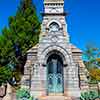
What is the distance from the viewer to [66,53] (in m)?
15.9

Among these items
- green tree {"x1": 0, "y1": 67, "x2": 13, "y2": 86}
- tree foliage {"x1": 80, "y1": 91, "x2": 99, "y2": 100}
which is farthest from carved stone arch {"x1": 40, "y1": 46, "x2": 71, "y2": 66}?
green tree {"x1": 0, "y1": 67, "x2": 13, "y2": 86}

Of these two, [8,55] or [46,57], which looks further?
[8,55]

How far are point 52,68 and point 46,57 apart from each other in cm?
90

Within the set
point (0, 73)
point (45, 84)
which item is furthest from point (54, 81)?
point (0, 73)

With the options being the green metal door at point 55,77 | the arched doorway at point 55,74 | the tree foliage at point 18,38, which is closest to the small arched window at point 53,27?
the arched doorway at point 55,74

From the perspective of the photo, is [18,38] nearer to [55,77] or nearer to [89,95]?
A: [55,77]

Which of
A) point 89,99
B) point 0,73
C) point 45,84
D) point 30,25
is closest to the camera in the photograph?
point 89,99

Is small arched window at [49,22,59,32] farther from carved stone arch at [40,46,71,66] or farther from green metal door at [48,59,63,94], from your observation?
green metal door at [48,59,63,94]

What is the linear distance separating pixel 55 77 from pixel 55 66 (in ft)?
2.40

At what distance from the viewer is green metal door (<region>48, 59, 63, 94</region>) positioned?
1592 cm

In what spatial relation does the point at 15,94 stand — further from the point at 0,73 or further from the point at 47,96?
the point at 0,73

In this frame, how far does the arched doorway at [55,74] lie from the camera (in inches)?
627

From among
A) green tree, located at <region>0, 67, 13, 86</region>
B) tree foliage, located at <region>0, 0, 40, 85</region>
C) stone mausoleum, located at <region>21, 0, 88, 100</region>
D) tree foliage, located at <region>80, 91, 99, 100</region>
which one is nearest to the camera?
tree foliage, located at <region>80, 91, 99, 100</region>

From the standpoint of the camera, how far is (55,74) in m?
16.2
